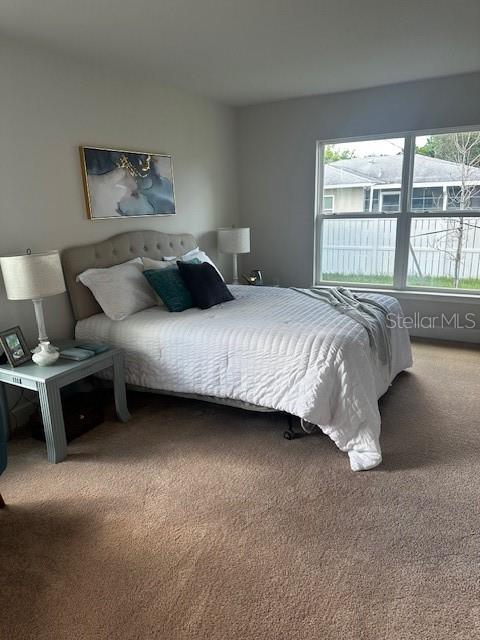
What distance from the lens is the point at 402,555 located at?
1780 mm

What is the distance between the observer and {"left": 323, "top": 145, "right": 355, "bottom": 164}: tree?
15.5ft

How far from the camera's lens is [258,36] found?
286cm

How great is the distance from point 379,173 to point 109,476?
3.93m

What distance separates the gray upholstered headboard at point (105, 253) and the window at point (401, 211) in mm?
1882

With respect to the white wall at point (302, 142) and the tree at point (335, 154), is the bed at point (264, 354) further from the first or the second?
the tree at point (335, 154)

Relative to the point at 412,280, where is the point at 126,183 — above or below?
above

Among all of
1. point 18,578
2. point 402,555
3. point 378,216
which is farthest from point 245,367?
point 378,216

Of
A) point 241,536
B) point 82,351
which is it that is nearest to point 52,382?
point 82,351

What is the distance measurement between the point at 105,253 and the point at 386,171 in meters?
3.00

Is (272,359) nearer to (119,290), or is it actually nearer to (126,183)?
(119,290)

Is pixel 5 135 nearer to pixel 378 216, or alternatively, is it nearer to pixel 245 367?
pixel 245 367

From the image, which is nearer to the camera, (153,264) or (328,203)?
(153,264)

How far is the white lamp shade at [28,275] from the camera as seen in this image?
2502mm

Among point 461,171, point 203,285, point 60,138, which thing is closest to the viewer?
point 60,138
